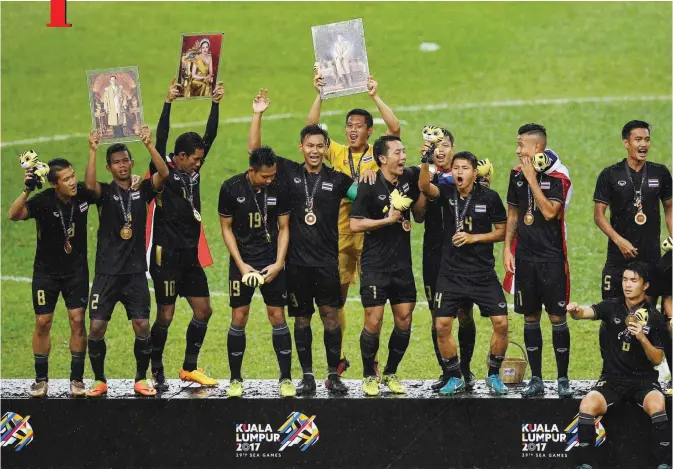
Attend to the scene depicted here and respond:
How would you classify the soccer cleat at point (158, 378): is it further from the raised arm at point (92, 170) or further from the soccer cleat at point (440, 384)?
the soccer cleat at point (440, 384)

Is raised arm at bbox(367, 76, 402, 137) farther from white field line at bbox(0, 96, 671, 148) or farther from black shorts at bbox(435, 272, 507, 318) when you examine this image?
white field line at bbox(0, 96, 671, 148)

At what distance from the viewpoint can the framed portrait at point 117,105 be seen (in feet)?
40.8

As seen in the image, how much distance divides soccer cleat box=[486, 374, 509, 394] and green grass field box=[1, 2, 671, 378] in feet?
24.1

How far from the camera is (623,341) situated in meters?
11.8

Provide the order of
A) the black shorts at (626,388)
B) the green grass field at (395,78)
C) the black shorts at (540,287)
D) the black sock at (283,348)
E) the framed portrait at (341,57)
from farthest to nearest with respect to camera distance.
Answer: the green grass field at (395,78) → the framed portrait at (341,57) → the black sock at (283,348) → the black shorts at (540,287) → the black shorts at (626,388)

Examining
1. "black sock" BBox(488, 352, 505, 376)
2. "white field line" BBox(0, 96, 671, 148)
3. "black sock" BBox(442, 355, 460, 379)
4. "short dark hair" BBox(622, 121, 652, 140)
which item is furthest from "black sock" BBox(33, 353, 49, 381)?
"white field line" BBox(0, 96, 671, 148)

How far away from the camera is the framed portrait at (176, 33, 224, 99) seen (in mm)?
12508

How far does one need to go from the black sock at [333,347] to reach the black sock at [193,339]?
46.0 inches

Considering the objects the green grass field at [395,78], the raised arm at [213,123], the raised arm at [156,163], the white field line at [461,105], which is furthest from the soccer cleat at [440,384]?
the white field line at [461,105]

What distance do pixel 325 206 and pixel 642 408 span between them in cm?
330

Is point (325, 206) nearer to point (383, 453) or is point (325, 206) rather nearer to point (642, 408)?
point (383, 453)

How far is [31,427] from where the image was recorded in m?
12.3

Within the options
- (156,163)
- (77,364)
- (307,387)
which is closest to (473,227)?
(307,387)

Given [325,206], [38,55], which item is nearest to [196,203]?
[325,206]
